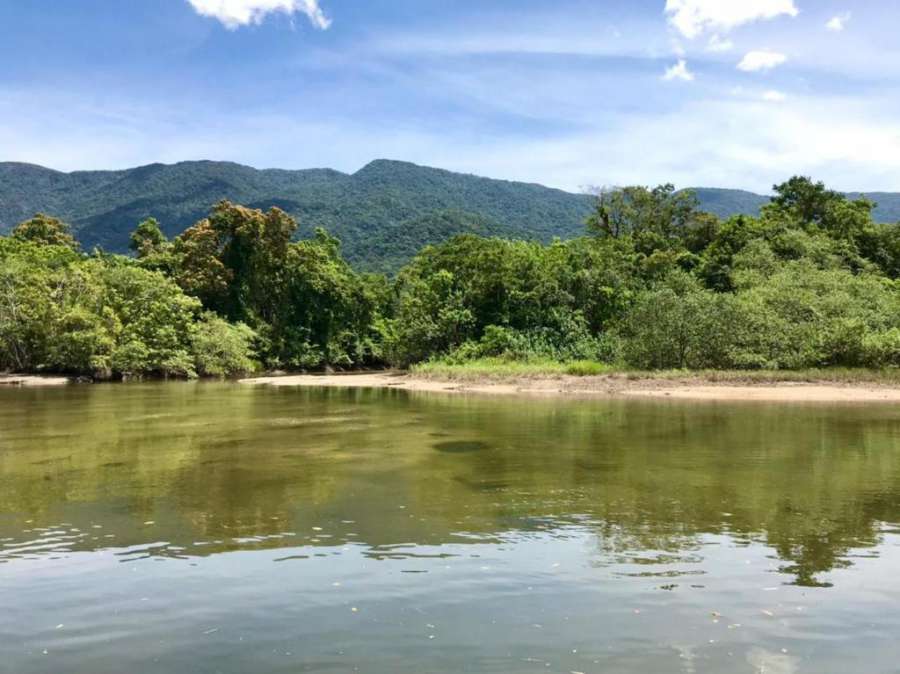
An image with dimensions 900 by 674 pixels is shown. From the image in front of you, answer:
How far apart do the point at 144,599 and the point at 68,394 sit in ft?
→ 112

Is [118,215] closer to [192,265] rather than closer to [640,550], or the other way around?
[192,265]

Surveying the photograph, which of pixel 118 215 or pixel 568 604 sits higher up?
pixel 118 215

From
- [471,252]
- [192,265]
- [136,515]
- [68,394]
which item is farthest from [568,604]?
[192,265]

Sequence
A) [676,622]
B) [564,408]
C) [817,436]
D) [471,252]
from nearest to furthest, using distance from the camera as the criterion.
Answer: [676,622], [817,436], [564,408], [471,252]

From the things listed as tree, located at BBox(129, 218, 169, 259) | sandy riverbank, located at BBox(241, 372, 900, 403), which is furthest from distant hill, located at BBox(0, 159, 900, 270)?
sandy riverbank, located at BBox(241, 372, 900, 403)

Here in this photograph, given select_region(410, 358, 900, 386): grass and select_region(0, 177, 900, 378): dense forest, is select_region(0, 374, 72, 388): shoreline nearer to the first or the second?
select_region(0, 177, 900, 378): dense forest

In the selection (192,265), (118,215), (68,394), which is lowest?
(68,394)

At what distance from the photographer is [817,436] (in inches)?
802

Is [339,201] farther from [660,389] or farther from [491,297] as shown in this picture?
A: [660,389]

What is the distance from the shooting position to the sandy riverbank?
33594 mm

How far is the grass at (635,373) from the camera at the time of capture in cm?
3878

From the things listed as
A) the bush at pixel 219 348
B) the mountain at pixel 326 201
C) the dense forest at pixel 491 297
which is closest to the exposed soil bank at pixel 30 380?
the dense forest at pixel 491 297

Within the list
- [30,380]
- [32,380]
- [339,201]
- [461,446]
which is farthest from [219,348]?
[339,201]

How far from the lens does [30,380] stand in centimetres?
4862
